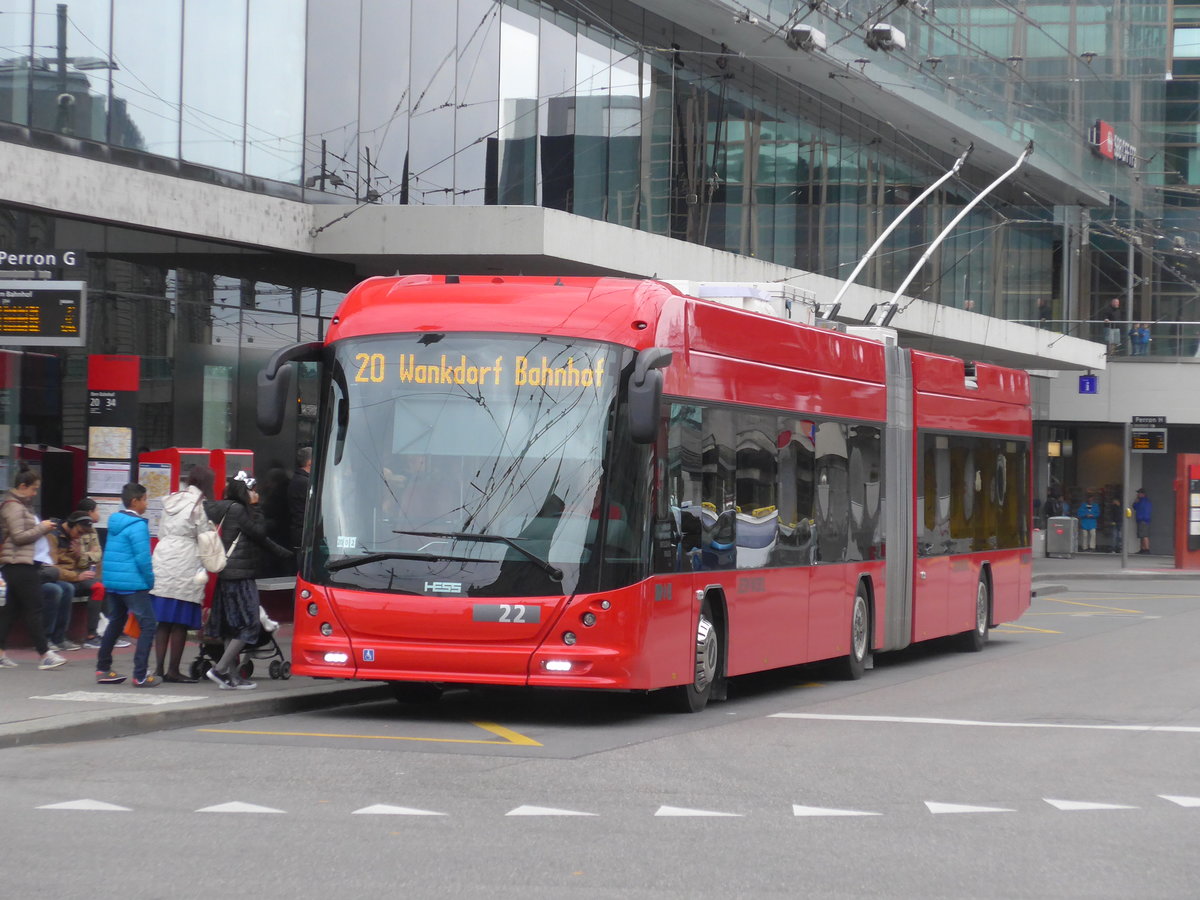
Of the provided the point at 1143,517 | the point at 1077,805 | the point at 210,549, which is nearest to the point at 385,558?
the point at 210,549

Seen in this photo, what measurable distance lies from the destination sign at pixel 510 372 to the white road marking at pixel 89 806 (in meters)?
4.52

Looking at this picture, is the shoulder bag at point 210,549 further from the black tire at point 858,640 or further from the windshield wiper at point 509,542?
the black tire at point 858,640

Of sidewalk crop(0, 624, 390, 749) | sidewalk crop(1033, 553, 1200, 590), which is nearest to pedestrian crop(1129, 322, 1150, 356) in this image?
sidewalk crop(1033, 553, 1200, 590)

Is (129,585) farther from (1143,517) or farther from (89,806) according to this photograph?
(1143,517)

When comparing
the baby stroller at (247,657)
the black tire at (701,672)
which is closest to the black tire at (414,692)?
the baby stroller at (247,657)

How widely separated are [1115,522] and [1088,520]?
2.07 metres

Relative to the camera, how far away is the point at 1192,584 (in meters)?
39.0

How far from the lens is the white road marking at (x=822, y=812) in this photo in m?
8.95

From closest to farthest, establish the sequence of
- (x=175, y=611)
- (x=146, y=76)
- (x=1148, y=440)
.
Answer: (x=175, y=611)
(x=146, y=76)
(x=1148, y=440)

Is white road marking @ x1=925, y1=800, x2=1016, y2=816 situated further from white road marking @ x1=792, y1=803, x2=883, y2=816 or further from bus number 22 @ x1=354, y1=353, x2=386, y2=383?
bus number 22 @ x1=354, y1=353, x2=386, y2=383

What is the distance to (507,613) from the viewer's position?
12.1 m

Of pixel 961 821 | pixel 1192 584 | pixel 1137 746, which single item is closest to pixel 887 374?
pixel 1137 746

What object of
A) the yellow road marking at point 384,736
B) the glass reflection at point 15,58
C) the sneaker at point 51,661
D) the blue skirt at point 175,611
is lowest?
the yellow road marking at point 384,736

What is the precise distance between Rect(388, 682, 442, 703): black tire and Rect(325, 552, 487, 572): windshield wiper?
1809 mm
